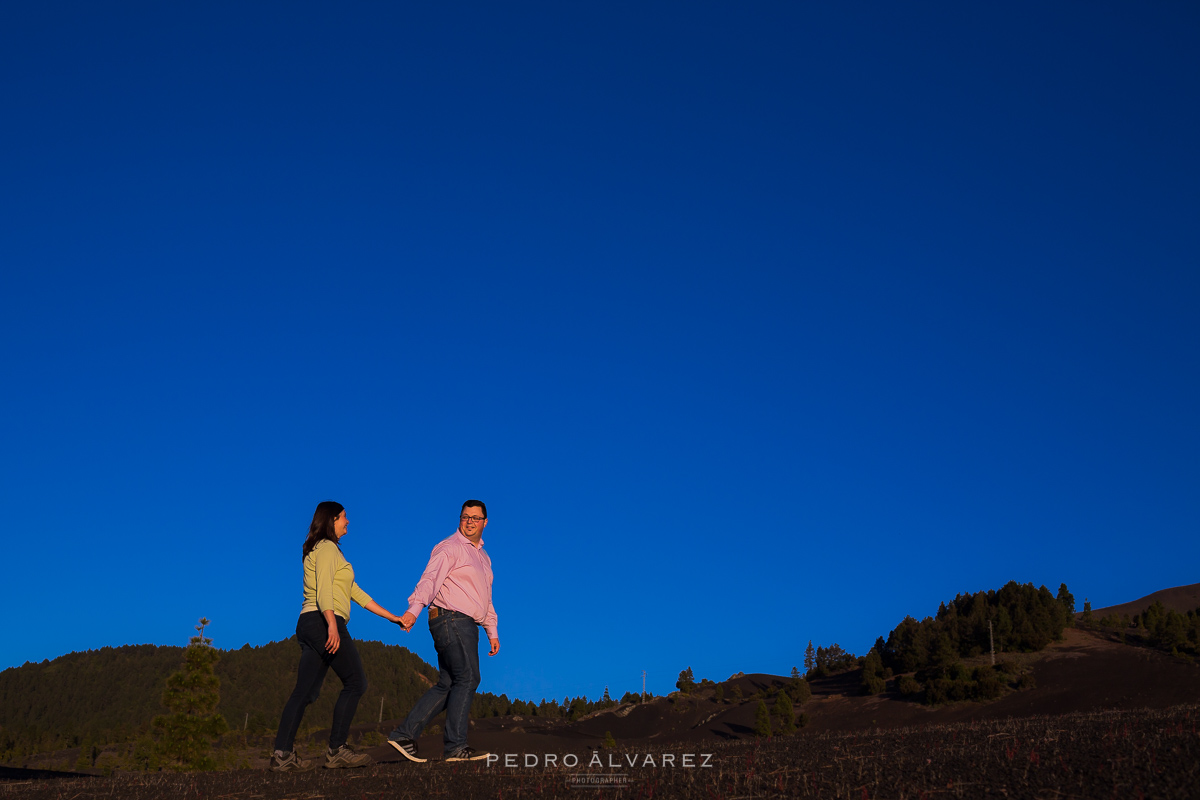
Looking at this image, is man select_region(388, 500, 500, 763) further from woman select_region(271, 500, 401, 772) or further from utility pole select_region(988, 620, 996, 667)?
utility pole select_region(988, 620, 996, 667)

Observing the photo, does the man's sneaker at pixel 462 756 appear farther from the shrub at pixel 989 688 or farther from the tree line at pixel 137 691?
the tree line at pixel 137 691

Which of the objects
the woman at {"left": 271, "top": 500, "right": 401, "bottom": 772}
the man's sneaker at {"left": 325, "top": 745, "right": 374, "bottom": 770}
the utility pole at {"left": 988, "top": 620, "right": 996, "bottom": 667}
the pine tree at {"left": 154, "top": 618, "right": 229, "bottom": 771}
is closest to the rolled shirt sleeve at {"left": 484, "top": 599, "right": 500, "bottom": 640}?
the woman at {"left": 271, "top": 500, "right": 401, "bottom": 772}

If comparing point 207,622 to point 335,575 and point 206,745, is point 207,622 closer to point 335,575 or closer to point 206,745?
point 206,745

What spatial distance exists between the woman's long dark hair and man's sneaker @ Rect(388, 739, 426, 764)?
1952 millimetres

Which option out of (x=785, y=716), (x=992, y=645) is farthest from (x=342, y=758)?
(x=992, y=645)

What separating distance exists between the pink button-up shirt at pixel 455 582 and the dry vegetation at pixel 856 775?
143 cm

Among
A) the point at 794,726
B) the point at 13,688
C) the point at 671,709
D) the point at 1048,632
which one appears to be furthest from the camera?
the point at 13,688

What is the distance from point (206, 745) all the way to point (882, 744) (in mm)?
40223

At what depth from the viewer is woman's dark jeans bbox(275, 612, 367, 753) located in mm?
7824

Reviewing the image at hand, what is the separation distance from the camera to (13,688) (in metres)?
176

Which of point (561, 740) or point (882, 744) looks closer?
point (882, 744)

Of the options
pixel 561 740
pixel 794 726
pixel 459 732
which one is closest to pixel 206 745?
pixel 561 740

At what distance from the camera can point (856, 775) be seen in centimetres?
581

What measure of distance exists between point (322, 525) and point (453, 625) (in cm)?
158
